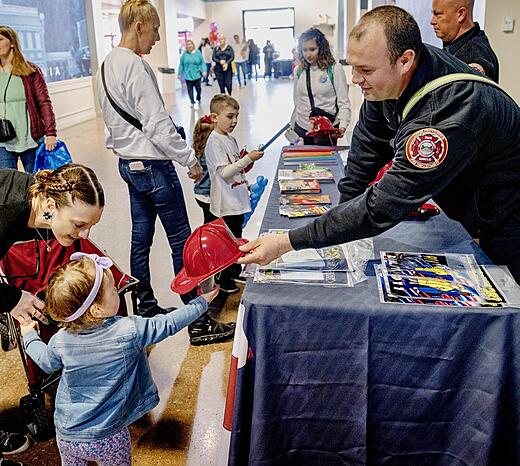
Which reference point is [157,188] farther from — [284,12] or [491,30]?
[284,12]

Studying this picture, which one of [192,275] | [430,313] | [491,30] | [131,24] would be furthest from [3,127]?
[491,30]

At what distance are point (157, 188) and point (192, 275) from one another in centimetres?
100

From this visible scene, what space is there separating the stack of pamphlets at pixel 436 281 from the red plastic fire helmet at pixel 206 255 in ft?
1.30

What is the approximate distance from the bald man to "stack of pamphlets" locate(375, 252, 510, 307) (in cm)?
139

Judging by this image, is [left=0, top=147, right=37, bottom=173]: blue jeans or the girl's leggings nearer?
the girl's leggings

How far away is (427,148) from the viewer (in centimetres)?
126

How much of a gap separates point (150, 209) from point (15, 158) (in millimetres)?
1409

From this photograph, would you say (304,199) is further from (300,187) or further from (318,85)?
(318,85)

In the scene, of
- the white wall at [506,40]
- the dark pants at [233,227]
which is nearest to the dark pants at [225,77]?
the white wall at [506,40]

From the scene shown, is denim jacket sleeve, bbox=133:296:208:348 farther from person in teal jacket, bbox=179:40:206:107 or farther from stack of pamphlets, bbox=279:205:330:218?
person in teal jacket, bbox=179:40:206:107

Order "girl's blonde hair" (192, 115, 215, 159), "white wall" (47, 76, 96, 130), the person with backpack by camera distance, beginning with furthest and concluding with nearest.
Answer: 1. "white wall" (47, 76, 96, 130)
2. the person with backpack
3. "girl's blonde hair" (192, 115, 215, 159)

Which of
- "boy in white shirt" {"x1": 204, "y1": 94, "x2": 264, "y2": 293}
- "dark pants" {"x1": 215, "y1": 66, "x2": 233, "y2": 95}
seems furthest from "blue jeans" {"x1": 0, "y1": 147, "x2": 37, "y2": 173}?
"dark pants" {"x1": 215, "y1": 66, "x2": 233, "y2": 95}

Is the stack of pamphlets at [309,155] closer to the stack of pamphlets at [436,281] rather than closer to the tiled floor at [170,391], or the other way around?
the tiled floor at [170,391]

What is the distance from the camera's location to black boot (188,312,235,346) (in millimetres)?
2477
